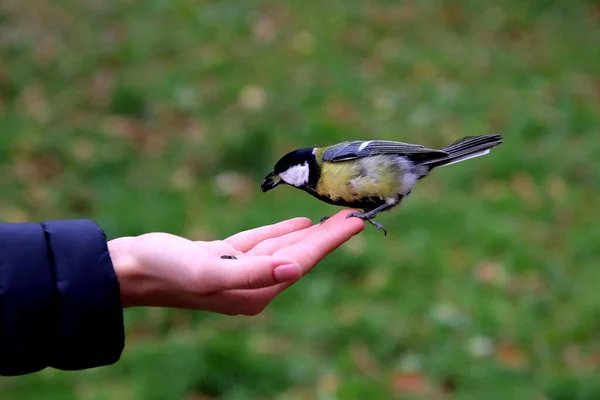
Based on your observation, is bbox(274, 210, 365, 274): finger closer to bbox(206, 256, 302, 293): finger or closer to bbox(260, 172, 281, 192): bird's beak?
bbox(206, 256, 302, 293): finger

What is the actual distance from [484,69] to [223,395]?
4075 mm

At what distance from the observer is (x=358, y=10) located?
6996 millimetres

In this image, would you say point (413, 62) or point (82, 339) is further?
point (413, 62)

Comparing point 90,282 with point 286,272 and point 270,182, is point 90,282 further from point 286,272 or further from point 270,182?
point 270,182

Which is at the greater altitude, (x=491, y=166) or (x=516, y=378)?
(x=491, y=166)

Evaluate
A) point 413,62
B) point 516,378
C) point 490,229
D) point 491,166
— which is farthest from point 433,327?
point 413,62

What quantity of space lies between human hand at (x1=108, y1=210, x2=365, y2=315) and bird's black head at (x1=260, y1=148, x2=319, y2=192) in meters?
0.21

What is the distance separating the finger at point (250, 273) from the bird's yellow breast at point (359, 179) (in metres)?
0.49

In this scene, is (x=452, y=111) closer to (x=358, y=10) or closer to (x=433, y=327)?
(x=358, y=10)

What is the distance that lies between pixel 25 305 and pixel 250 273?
48cm

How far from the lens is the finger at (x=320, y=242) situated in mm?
1914

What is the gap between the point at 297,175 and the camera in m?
2.27

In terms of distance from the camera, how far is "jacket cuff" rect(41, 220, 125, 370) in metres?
1.68

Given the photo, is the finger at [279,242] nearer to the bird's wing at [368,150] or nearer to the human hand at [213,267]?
the human hand at [213,267]
